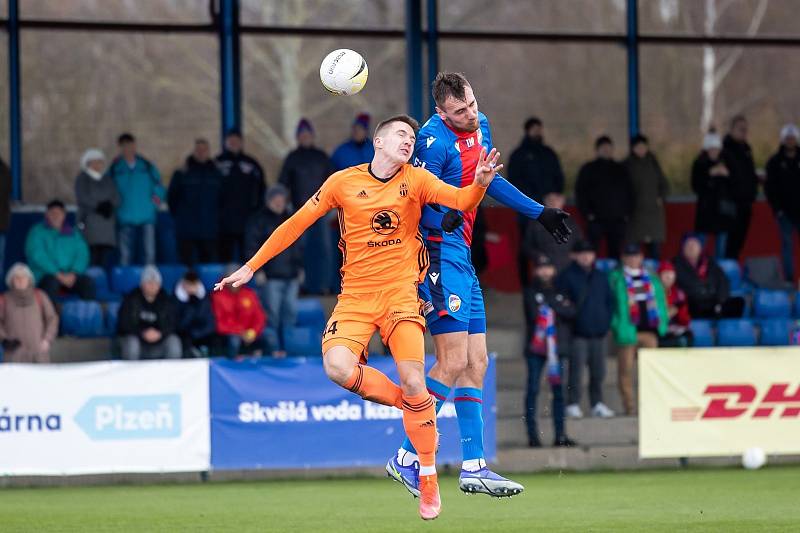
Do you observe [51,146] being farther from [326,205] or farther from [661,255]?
[326,205]

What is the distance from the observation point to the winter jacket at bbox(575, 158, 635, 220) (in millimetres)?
20578

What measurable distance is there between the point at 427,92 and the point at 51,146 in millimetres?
11869

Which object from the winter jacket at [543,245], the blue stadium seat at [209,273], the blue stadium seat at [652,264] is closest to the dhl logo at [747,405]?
the winter jacket at [543,245]

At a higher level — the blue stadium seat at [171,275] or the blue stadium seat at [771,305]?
the blue stadium seat at [171,275]

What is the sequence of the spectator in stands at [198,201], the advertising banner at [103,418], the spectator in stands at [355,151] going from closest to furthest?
1. the advertising banner at [103,418]
2. the spectator in stands at [355,151]
3. the spectator in stands at [198,201]

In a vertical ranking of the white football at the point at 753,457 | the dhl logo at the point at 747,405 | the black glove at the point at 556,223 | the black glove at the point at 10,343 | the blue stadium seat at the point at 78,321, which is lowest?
the white football at the point at 753,457

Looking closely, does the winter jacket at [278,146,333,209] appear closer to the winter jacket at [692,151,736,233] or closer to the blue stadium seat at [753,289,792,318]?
the winter jacket at [692,151,736,233]

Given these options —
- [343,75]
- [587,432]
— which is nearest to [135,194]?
[587,432]

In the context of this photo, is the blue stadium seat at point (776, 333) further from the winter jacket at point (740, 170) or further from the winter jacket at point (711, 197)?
the winter jacket at point (740, 170)

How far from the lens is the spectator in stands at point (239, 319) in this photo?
1775cm

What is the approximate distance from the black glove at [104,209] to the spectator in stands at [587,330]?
19.5 ft

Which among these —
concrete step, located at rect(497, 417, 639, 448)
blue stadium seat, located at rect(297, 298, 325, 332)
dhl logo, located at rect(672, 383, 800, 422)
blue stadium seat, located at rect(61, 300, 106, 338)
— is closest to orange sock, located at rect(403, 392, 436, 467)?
dhl logo, located at rect(672, 383, 800, 422)

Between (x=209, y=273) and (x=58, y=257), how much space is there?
194 centimetres

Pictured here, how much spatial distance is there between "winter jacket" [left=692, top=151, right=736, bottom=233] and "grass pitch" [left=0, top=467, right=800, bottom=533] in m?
5.40
